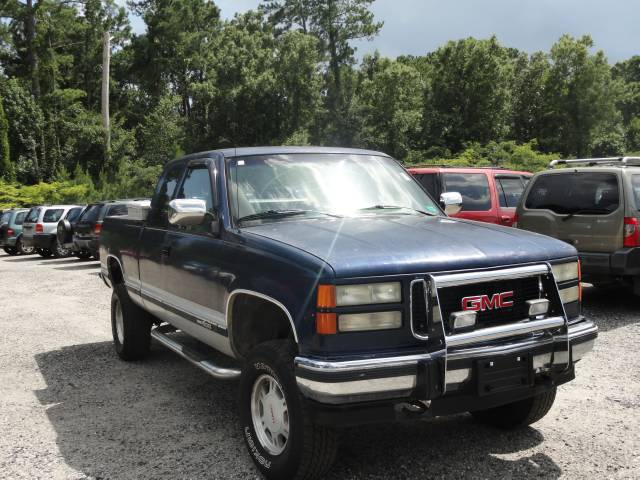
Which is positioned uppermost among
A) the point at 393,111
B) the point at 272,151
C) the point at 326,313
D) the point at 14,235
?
the point at 393,111

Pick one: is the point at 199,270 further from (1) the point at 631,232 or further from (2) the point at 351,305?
(1) the point at 631,232

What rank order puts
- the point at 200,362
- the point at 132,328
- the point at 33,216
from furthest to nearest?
the point at 33,216
the point at 132,328
the point at 200,362

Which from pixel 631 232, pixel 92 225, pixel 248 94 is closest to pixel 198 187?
pixel 631 232

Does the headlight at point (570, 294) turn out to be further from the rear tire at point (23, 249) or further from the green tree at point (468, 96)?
the green tree at point (468, 96)

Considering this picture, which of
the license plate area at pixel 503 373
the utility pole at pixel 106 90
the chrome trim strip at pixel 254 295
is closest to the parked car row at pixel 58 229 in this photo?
the chrome trim strip at pixel 254 295

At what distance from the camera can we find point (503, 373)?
3344 millimetres

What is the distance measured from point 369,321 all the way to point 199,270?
1.67 meters

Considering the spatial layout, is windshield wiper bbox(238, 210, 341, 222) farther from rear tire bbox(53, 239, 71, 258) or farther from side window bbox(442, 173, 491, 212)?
rear tire bbox(53, 239, 71, 258)

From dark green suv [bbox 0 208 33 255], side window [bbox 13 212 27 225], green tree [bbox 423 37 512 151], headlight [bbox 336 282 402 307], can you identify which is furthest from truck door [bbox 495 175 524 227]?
green tree [bbox 423 37 512 151]

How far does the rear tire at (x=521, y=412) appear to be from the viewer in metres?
4.14

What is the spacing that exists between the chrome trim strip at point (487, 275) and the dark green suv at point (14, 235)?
2236 cm

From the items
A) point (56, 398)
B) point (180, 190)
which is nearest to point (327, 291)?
point (180, 190)

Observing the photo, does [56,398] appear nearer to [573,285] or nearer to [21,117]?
[573,285]

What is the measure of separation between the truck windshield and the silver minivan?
16.7m
